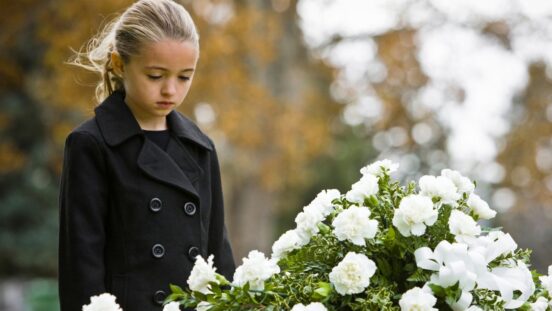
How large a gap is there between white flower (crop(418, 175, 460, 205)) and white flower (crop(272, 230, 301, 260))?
370 mm

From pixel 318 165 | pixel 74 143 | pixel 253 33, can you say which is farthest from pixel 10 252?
pixel 74 143

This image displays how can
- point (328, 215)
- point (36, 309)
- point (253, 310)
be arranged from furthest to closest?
point (36, 309)
point (328, 215)
point (253, 310)

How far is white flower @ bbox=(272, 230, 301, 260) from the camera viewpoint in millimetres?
2273

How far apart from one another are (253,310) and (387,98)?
1133cm

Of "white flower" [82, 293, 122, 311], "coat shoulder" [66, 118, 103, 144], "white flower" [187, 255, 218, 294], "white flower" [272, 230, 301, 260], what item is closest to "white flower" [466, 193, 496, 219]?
"white flower" [272, 230, 301, 260]

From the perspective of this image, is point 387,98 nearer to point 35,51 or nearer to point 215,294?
point 35,51

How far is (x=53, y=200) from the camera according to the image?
13.6m

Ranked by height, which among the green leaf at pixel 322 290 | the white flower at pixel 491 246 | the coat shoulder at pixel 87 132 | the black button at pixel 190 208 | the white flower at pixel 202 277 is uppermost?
the coat shoulder at pixel 87 132

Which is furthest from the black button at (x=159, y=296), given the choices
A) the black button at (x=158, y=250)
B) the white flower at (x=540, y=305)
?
the white flower at (x=540, y=305)

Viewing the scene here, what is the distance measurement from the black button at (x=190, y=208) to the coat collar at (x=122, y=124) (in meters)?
0.24

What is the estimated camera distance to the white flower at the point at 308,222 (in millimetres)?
2203

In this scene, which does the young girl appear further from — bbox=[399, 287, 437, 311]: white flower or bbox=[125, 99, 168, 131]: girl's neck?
bbox=[399, 287, 437, 311]: white flower

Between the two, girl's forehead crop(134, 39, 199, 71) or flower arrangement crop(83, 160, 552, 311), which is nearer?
flower arrangement crop(83, 160, 552, 311)

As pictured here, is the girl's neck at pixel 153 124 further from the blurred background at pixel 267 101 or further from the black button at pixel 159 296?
the blurred background at pixel 267 101
